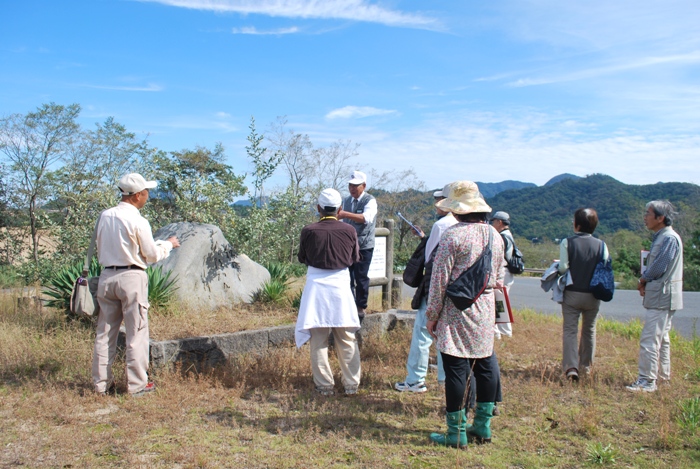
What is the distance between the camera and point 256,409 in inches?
189

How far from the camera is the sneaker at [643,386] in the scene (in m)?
5.35

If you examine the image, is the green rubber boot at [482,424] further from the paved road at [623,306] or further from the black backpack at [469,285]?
the paved road at [623,306]

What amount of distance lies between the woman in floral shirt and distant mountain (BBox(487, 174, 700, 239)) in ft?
126

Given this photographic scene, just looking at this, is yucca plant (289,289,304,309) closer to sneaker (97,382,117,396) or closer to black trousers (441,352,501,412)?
sneaker (97,382,117,396)

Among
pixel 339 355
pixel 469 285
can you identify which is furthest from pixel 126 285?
pixel 469 285

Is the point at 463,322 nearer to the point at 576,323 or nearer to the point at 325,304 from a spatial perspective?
the point at 325,304

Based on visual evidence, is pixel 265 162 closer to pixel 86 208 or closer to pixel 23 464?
pixel 86 208

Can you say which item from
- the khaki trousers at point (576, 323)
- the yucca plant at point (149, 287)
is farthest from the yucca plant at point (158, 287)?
the khaki trousers at point (576, 323)

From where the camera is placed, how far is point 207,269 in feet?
25.4

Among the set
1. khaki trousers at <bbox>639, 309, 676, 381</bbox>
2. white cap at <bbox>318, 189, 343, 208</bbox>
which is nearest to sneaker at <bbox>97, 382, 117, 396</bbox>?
white cap at <bbox>318, 189, 343, 208</bbox>

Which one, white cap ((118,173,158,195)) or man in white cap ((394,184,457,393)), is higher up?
white cap ((118,173,158,195))

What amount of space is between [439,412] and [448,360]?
1039 millimetres

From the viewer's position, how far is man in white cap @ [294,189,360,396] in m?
5.07

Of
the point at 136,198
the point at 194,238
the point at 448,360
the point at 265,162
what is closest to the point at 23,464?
the point at 136,198
